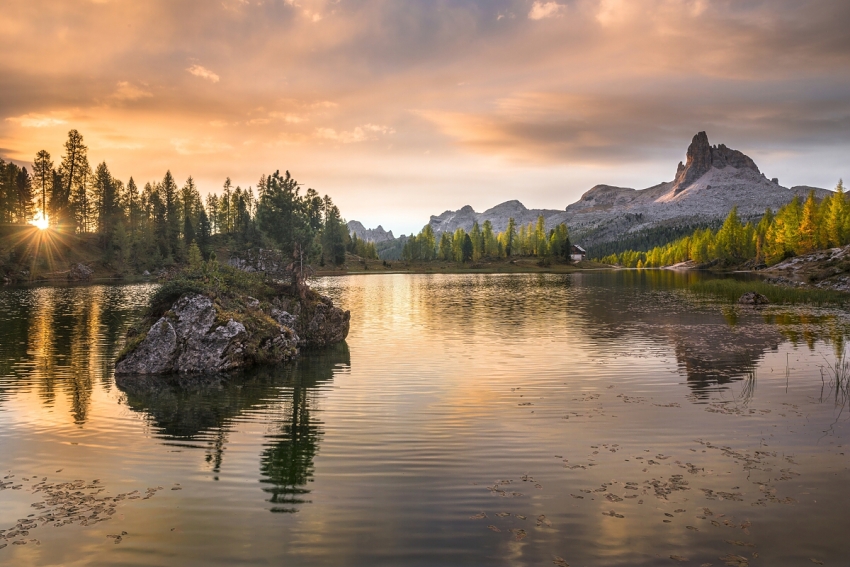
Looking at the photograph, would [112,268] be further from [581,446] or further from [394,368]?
[581,446]

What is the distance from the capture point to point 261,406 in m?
23.8

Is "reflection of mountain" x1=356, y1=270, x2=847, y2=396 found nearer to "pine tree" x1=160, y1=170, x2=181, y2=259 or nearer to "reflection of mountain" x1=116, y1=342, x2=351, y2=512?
"reflection of mountain" x1=116, y1=342, x2=351, y2=512

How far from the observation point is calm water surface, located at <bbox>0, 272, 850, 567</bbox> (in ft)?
37.1

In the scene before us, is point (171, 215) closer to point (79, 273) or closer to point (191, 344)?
point (79, 273)

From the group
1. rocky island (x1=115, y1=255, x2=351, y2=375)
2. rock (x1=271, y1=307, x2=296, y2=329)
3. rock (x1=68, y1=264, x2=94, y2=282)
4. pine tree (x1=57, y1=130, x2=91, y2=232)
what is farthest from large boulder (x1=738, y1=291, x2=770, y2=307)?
pine tree (x1=57, y1=130, x2=91, y2=232)

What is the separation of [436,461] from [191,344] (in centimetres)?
2112

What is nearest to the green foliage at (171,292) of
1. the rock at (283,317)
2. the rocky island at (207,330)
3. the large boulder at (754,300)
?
the rocky island at (207,330)

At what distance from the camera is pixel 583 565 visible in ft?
34.2

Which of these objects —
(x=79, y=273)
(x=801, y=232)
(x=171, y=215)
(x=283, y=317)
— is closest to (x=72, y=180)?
(x=171, y=215)

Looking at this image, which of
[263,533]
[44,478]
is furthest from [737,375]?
[44,478]

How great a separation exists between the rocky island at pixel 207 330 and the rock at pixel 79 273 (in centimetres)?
11541

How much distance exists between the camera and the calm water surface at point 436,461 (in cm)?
1131

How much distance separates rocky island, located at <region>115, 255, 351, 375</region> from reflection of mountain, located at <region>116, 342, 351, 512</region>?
1.28 m

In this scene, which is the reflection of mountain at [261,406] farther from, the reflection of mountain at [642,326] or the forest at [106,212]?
the forest at [106,212]
